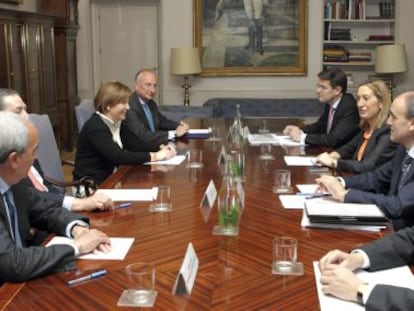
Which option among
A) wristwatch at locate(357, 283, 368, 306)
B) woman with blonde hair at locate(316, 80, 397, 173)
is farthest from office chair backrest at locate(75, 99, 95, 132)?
wristwatch at locate(357, 283, 368, 306)

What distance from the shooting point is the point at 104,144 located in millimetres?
3439

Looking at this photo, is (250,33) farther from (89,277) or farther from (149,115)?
(89,277)

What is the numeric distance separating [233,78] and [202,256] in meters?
6.21

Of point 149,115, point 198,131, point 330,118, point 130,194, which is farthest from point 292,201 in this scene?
point 149,115

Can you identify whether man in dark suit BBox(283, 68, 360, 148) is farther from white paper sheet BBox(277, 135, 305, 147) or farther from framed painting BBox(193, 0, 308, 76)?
framed painting BBox(193, 0, 308, 76)

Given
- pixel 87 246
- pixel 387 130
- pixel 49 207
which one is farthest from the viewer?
pixel 387 130

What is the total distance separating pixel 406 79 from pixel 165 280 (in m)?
6.79

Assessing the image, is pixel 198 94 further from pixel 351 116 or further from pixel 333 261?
pixel 333 261

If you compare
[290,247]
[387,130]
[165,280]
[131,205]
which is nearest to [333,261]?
[290,247]

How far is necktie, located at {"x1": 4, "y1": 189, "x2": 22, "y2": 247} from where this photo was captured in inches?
77.0

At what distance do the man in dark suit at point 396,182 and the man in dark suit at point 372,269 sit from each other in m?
0.50

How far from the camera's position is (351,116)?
4305 mm

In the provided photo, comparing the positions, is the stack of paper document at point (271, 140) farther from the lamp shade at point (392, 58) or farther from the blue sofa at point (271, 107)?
the lamp shade at point (392, 58)

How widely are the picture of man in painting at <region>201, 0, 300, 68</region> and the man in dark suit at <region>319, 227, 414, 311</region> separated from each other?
6179 millimetres
